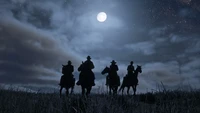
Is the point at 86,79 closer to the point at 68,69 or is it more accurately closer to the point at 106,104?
the point at 68,69

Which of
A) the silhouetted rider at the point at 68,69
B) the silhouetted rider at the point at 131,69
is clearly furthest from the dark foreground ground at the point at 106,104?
the silhouetted rider at the point at 131,69

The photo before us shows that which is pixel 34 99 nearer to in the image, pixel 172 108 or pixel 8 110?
pixel 8 110

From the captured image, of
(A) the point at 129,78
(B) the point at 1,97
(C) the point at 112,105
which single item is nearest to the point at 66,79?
(A) the point at 129,78

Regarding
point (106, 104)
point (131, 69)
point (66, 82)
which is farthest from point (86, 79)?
point (106, 104)

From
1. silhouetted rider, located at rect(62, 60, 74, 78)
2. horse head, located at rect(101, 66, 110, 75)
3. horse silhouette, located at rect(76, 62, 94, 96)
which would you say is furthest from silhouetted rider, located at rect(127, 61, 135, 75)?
horse silhouette, located at rect(76, 62, 94, 96)

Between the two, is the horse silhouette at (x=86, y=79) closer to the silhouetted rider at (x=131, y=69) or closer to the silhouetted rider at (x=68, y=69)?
the silhouetted rider at (x=68, y=69)

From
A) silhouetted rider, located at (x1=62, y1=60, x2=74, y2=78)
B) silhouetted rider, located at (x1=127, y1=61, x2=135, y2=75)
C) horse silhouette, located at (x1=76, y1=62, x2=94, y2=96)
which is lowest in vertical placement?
horse silhouette, located at (x1=76, y1=62, x2=94, y2=96)

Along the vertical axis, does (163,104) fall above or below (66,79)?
below

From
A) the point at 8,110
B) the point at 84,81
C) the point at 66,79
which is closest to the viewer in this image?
the point at 8,110

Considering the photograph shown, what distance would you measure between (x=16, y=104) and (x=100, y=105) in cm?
225

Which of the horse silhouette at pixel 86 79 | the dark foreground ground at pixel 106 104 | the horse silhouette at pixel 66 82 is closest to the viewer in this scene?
the dark foreground ground at pixel 106 104

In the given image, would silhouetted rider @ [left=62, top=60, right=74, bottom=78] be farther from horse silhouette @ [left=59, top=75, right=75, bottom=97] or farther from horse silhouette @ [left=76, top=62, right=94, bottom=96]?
horse silhouette @ [left=76, top=62, right=94, bottom=96]

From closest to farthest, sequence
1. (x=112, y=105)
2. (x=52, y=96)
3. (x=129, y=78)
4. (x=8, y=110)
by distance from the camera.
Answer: (x=112, y=105) < (x=8, y=110) < (x=52, y=96) < (x=129, y=78)

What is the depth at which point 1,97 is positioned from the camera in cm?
669
